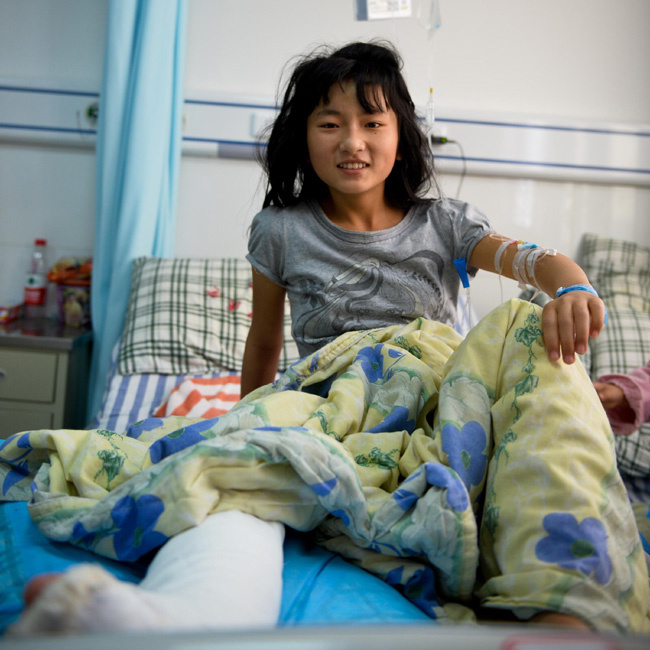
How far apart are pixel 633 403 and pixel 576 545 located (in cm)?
75

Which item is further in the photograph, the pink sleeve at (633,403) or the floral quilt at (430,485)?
the pink sleeve at (633,403)

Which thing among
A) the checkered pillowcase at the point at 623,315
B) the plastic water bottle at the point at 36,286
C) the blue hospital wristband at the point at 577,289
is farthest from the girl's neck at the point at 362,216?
the plastic water bottle at the point at 36,286

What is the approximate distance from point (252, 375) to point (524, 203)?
168 cm

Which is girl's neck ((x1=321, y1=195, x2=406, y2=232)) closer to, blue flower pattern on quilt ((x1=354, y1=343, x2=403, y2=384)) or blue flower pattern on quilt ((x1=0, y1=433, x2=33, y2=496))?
blue flower pattern on quilt ((x1=354, y1=343, x2=403, y2=384))

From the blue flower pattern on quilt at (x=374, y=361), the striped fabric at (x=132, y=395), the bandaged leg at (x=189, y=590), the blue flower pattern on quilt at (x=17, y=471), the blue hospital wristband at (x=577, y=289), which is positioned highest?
the blue hospital wristband at (x=577, y=289)

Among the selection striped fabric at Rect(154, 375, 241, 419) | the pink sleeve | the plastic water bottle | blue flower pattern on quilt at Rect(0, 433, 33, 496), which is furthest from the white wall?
blue flower pattern on quilt at Rect(0, 433, 33, 496)

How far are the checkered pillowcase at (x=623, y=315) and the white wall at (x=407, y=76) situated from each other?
180mm

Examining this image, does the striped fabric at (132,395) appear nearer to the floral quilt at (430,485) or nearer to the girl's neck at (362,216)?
the girl's neck at (362,216)

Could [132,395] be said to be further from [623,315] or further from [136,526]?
[623,315]

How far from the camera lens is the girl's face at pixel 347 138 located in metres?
1.25

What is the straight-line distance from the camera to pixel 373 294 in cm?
127

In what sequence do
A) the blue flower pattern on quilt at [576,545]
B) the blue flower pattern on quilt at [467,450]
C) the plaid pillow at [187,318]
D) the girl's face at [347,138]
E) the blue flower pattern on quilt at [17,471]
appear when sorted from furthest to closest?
1. the plaid pillow at [187,318]
2. the girl's face at [347,138]
3. the blue flower pattern on quilt at [17,471]
4. the blue flower pattern on quilt at [467,450]
5. the blue flower pattern on quilt at [576,545]

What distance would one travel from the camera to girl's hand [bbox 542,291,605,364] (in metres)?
0.81

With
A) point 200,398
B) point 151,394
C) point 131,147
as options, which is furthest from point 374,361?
point 131,147
